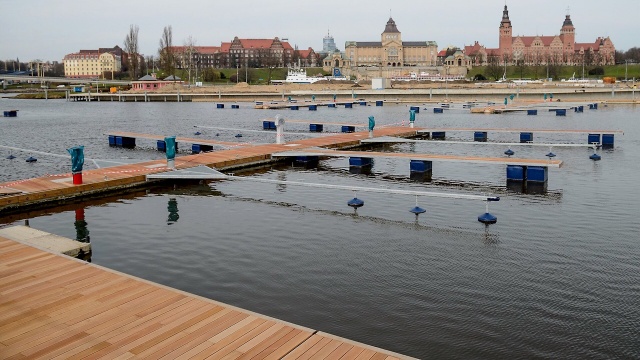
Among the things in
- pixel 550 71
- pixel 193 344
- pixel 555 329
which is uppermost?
pixel 550 71

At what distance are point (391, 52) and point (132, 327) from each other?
605ft

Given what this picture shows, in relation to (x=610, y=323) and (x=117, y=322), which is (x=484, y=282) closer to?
(x=610, y=323)

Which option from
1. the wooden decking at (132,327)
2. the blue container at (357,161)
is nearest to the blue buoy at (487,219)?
the wooden decking at (132,327)

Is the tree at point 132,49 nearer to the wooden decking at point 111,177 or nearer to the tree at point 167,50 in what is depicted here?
the tree at point 167,50

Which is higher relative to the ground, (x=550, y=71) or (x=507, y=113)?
(x=550, y=71)

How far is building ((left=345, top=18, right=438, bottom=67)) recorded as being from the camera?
185 metres

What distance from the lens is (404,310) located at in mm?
10008

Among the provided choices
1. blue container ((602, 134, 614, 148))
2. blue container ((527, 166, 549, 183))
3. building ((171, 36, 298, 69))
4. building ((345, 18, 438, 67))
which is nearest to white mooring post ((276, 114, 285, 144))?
blue container ((527, 166, 549, 183))

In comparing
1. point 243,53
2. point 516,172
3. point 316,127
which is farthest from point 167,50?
point 516,172

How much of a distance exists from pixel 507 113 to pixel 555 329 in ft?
175

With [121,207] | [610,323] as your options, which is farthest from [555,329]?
[121,207]

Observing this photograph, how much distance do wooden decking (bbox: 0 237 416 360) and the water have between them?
5.29 feet

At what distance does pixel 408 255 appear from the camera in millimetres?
13047

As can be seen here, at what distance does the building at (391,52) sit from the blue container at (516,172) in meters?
166
